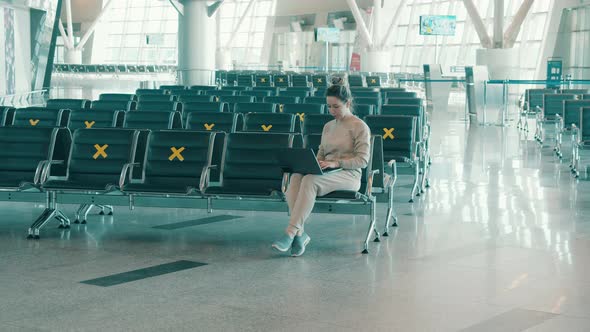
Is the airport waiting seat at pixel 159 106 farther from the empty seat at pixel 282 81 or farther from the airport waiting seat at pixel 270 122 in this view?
the empty seat at pixel 282 81

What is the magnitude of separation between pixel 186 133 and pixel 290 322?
329 cm

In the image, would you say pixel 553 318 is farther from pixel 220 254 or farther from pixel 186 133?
pixel 186 133

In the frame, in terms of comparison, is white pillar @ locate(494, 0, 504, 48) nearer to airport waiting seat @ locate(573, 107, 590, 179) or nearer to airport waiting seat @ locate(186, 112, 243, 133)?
airport waiting seat @ locate(573, 107, 590, 179)

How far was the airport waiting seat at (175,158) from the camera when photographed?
303 inches

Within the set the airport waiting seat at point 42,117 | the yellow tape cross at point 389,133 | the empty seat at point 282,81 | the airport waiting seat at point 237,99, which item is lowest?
the yellow tape cross at point 389,133

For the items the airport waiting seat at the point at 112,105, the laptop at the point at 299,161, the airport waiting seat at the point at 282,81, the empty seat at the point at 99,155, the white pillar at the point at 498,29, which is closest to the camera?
the laptop at the point at 299,161

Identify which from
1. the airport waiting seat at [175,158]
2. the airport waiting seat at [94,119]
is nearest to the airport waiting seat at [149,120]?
the airport waiting seat at [94,119]

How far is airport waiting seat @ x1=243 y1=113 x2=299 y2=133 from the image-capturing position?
10164 mm

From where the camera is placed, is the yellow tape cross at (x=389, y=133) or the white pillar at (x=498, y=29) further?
the white pillar at (x=498, y=29)

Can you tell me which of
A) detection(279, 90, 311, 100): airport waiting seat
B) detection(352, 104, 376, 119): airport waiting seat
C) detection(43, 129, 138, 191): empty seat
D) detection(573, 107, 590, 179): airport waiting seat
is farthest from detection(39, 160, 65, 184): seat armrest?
detection(279, 90, 311, 100): airport waiting seat

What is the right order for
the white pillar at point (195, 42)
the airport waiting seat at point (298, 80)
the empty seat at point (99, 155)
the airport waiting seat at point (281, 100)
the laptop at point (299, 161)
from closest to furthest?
the laptop at point (299, 161) < the empty seat at point (99, 155) < the airport waiting seat at point (281, 100) < the white pillar at point (195, 42) < the airport waiting seat at point (298, 80)

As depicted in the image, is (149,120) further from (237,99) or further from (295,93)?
(295,93)

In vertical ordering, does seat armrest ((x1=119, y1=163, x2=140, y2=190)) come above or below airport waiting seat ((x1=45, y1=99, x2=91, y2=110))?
below

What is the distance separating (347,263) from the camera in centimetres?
650
